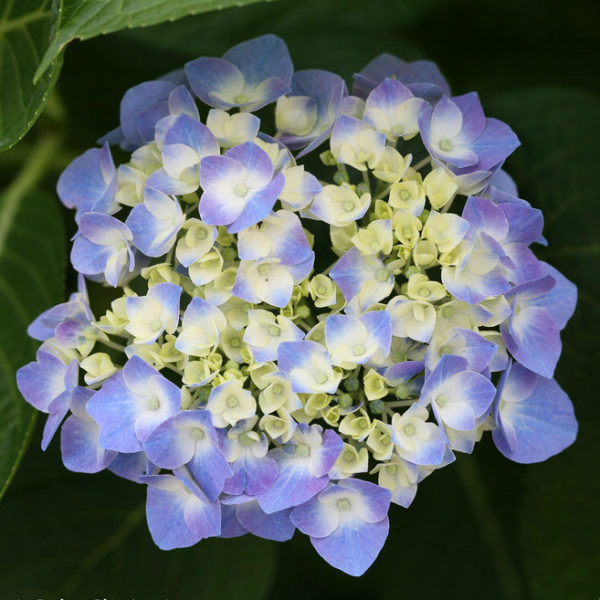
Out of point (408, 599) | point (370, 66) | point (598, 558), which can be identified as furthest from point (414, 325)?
point (408, 599)

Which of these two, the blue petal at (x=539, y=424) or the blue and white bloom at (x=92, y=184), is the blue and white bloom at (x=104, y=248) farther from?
the blue petal at (x=539, y=424)

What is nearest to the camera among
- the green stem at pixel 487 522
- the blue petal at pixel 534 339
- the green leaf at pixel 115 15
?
the green leaf at pixel 115 15

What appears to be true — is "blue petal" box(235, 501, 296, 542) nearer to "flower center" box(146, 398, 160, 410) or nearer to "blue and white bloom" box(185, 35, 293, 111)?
"flower center" box(146, 398, 160, 410)

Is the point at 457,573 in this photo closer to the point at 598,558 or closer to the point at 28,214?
the point at 598,558

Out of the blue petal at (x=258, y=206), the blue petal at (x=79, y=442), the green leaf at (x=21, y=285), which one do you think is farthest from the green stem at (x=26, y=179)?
the blue petal at (x=258, y=206)

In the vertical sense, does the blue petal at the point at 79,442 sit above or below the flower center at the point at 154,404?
below

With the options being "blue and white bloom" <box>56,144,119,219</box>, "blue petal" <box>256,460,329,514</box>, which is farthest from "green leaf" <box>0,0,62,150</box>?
"blue petal" <box>256,460,329,514</box>

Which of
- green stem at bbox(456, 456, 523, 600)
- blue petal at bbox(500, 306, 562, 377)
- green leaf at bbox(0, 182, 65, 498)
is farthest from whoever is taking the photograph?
green stem at bbox(456, 456, 523, 600)

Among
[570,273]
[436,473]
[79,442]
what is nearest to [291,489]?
[79,442]
